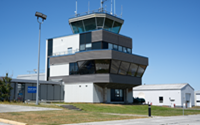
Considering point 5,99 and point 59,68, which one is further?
point 59,68

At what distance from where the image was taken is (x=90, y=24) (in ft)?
142

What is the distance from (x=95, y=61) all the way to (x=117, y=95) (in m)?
10.1

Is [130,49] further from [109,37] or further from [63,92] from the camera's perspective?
[63,92]

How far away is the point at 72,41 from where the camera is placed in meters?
44.0

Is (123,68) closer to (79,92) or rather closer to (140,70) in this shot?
(140,70)

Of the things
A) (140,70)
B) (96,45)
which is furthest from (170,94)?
(96,45)

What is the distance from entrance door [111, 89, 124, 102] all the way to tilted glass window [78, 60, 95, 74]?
6.81 meters

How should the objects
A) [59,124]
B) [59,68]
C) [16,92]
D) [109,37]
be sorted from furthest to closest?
[59,68]
[109,37]
[16,92]
[59,124]

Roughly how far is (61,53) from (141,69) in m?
16.4

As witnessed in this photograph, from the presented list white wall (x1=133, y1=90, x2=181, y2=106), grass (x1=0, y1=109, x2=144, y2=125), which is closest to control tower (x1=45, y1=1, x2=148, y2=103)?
grass (x1=0, y1=109, x2=144, y2=125)

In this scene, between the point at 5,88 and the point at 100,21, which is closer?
the point at 5,88

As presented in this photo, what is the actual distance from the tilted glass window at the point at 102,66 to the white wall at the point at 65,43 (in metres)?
6.70

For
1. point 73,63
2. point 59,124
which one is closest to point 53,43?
point 73,63

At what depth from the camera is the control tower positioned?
3866 cm
